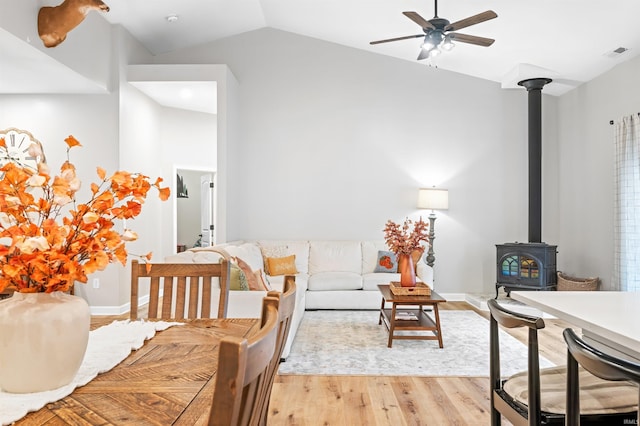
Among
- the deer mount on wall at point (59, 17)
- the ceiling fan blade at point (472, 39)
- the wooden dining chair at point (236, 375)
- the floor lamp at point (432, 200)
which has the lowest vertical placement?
the wooden dining chair at point (236, 375)

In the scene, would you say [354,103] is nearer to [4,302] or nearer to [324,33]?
[324,33]

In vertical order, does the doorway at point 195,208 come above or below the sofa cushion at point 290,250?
above

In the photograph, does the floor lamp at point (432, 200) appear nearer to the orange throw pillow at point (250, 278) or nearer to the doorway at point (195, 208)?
the orange throw pillow at point (250, 278)

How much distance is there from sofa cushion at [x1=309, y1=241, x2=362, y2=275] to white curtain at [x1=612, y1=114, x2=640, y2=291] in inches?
118

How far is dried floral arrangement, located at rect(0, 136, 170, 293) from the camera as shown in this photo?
1.07 meters

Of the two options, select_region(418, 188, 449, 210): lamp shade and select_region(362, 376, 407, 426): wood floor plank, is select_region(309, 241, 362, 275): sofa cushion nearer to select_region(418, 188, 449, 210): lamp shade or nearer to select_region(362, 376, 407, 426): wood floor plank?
select_region(418, 188, 449, 210): lamp shade

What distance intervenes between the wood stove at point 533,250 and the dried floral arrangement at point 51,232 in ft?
19.0

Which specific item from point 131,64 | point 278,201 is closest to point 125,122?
point 131,64

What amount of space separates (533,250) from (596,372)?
5.36 metres

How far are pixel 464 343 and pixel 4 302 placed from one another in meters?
4.17

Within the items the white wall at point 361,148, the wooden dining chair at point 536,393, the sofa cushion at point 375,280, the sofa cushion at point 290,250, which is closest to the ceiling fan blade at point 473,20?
the wooden dining chair at point 536,393

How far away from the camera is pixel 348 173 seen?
7047mm

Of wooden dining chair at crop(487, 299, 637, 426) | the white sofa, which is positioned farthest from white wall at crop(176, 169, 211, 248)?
wooden dining chair at crop(487, 299, 637, 426)

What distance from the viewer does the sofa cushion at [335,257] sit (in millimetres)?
6500
